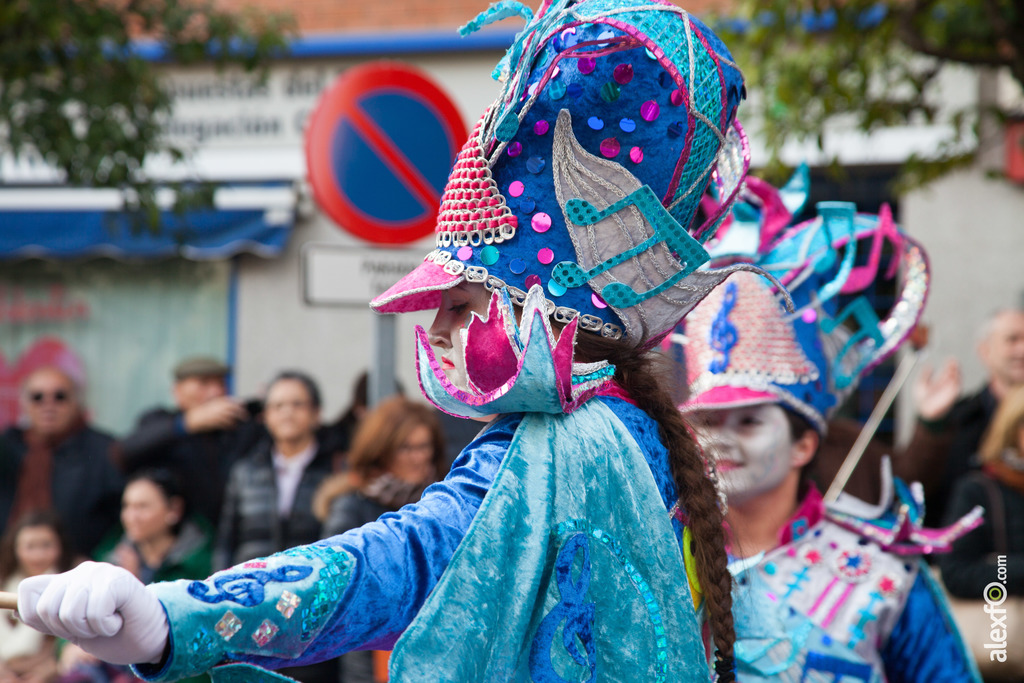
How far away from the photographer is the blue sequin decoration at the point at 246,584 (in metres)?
1.37

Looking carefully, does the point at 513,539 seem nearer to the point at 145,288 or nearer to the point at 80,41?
the point at 80,41

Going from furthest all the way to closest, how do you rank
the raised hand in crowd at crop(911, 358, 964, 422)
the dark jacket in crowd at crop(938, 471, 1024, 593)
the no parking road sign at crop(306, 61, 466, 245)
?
the raised hand in crowd at crop(911, 358, 964, 422) → the no parking road sign at crop(306, 61, 466, 245) → the dark jacket in crowd at crop(938, 471, 1024, 593)

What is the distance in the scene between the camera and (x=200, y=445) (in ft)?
18.1

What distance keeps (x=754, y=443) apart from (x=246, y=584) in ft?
5.92

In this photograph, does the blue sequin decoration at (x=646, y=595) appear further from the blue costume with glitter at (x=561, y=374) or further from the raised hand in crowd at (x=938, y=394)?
the raised hand in crowd at (x=938, y=394)

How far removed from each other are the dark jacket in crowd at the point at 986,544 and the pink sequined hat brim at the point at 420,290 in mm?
2915

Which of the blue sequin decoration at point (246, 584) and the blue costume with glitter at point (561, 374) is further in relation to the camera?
the blue costume with glitter at point (561, 374)

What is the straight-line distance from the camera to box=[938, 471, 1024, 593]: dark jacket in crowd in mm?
4102

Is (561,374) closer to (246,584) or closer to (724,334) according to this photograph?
(246,584)

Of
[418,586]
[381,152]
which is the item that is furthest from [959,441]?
[418,586]

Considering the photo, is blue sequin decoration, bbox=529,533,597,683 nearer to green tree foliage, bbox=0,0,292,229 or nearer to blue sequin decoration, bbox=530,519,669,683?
blue sequin decoration, bbox=530,519,669,683

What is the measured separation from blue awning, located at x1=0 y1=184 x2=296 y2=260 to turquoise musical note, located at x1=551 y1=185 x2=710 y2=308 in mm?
7982

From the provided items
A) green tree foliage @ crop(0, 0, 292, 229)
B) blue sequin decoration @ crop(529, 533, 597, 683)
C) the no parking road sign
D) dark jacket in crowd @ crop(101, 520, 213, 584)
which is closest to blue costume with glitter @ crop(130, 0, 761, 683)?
blue sequin decoration @ crop(529, 533, 597, 683)

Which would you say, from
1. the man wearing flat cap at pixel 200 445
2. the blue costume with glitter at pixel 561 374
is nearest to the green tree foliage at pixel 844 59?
the man wearing flat cap at pixel 200 445
